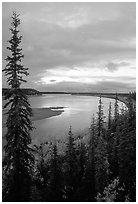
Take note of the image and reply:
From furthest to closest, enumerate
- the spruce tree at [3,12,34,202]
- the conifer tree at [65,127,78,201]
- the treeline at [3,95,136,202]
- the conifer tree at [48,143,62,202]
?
the conifer tree at [65,127,78,201], the treeline at [3,95,136,202], the conifer tree at [48,143,62,202], the spruce tree at [3,12,34,202]

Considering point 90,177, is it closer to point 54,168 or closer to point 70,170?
point 70,170

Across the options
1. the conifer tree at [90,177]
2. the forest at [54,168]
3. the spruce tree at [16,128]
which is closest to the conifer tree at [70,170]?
the forest at [54,168]

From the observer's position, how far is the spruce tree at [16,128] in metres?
12.9

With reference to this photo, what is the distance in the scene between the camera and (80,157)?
21.1m

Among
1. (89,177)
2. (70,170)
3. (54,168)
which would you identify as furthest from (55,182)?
(89,177)

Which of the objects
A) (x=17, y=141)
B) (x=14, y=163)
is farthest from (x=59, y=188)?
(x=17, y=141)

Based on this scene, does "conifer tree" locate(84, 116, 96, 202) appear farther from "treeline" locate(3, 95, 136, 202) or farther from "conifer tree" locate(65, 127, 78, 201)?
"conifer tree" locate(65, 127, 78, 201)

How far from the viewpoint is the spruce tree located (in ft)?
42.4

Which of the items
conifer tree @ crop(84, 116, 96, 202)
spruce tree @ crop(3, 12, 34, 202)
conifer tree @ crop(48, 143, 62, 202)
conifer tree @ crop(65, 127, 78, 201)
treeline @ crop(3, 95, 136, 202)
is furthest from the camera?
conifer tree @ crop(65, 127, 78, 201)

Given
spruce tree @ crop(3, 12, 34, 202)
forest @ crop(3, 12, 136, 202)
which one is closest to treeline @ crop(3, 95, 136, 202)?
forest @ crop(3, 12, 136, 202)

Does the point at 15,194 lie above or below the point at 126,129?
below

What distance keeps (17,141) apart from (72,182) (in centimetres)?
849

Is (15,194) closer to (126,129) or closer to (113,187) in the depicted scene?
(113,187)

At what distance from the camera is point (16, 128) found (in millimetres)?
13695
